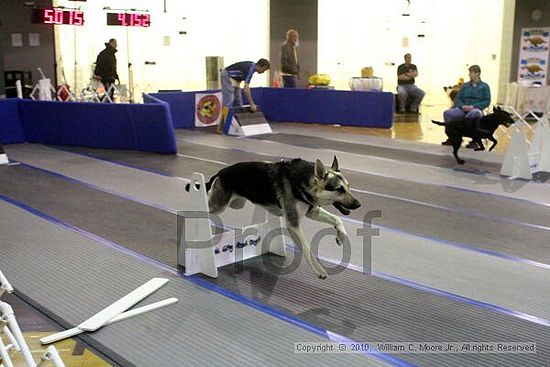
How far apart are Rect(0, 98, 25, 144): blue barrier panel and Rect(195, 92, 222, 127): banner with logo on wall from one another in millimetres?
3700

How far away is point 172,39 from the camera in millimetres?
19953

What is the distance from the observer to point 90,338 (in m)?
3.73

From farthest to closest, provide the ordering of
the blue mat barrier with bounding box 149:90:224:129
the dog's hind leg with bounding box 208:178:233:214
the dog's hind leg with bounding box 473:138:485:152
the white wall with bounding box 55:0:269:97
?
the white wall with bounding box 55:0:269:97, the blue mat barrier with bounding box 149:90:224:129, the dog's hind leg with bounding box 473:138:485:152, the dog's hind leg with bounding box 208:178:233:214

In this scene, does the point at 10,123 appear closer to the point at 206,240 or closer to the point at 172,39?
the point at 206,240

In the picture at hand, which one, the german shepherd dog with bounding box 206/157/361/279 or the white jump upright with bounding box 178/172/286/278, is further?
the white jump upright with bounding box 178/172/286/278

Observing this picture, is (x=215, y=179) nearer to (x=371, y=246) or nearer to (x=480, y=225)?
(x=371, y=246)

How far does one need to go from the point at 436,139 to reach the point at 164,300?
8806 millimetres

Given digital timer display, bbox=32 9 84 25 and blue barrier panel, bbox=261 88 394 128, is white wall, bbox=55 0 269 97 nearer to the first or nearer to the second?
digital timer display, bbox=32 9 84 25

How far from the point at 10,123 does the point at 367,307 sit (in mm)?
8938

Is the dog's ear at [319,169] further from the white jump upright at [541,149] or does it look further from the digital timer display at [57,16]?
the digital timer display at [57,16]

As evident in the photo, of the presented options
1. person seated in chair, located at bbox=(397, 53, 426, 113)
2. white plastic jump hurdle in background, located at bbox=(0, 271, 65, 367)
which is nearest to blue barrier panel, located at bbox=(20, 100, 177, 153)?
white plastic jump hurdle in background, located at bbox=(0, 271, 65, 367)

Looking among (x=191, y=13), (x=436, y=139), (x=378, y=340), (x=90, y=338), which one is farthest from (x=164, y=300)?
(x=191, y=13)

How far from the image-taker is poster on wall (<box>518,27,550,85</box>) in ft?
57.7

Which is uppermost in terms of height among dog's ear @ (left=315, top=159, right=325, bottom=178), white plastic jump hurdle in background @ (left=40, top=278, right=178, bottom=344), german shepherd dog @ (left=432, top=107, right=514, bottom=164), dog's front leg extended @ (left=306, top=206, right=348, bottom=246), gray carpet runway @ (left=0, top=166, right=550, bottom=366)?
dog's ear @ (left=315, top=159, right=325, bottom=178)
